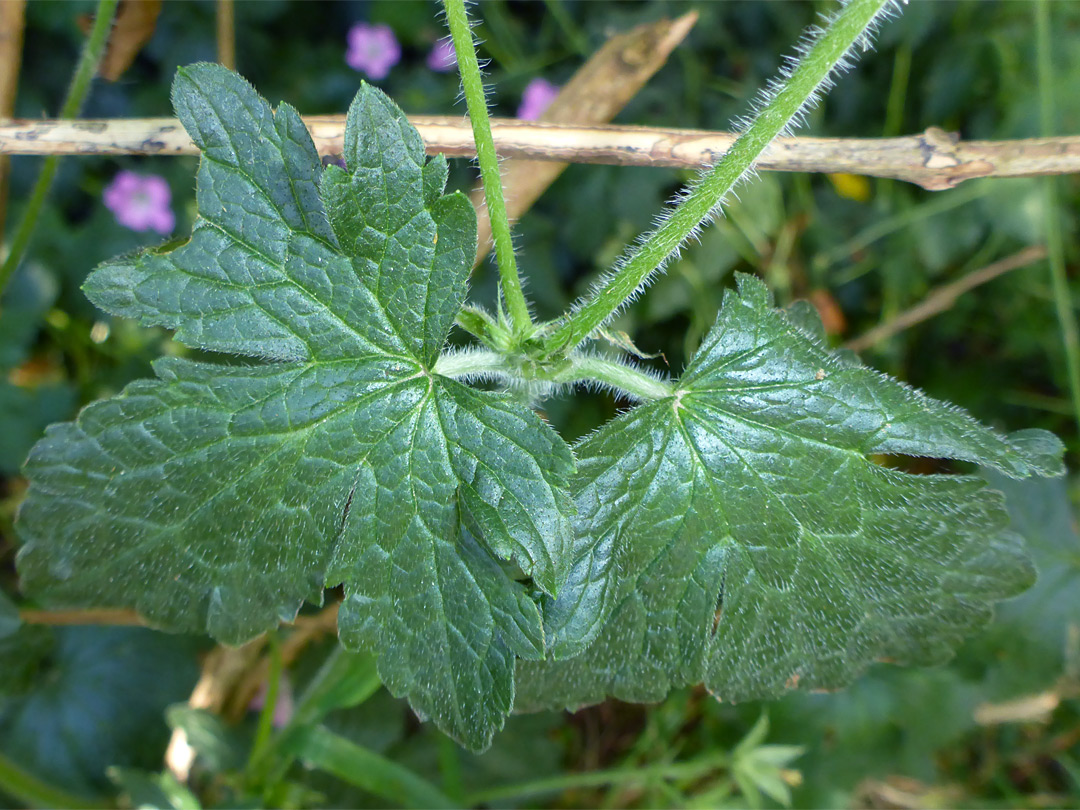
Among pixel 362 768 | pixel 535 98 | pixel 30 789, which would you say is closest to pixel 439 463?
pixel 362 768

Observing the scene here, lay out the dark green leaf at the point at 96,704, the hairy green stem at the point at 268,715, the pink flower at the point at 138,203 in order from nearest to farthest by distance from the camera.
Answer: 1. the hairy green stem at the point at 268,715
2. the dark green leaf at the point at 96,704
3. the pink flower at the point at 138,203

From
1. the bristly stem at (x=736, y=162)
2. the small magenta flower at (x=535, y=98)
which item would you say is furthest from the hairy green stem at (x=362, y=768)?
the small magenta flower at (x=535, y=98)

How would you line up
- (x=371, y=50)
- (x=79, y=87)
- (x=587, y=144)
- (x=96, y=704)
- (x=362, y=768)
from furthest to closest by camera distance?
(x=371, y=50), (x=96, y=704), (x=362, y=768), (x=79, y=87), (x=587, y=144)

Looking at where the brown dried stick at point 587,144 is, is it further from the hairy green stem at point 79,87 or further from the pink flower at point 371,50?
the pink flower at point 371,50

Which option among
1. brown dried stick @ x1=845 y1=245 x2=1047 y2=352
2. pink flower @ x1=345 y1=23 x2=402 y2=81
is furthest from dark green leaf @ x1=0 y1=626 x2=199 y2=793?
brown dried stick @ x1=845 y1=245 x2=1047 y2=352

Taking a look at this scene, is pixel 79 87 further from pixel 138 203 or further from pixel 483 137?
pixel 483 137
